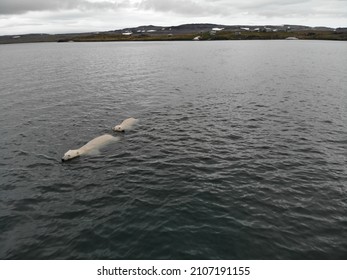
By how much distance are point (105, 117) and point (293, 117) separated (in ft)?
80.0

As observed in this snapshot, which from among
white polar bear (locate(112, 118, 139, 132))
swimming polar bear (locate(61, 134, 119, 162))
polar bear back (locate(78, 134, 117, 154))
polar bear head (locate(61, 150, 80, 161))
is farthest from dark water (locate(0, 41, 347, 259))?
white polar bear (locate(112, 118, 139, 132))

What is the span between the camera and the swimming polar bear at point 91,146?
25.3m

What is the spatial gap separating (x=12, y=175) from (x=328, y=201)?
2389 cm

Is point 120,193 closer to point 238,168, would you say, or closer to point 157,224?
point 157,224

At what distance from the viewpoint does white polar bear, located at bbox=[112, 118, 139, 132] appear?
3194 centimetres

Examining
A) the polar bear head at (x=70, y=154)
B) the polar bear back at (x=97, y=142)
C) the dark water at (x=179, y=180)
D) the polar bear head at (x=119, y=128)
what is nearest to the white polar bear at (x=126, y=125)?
the polar bear head at (x=119, y=128)

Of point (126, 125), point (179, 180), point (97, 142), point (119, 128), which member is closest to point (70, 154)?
point (97, 142)

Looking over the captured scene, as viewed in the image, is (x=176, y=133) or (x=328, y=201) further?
(x=176, y=133)

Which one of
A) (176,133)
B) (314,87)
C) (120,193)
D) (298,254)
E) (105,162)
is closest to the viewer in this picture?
(298,254)

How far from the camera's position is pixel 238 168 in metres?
23.1
